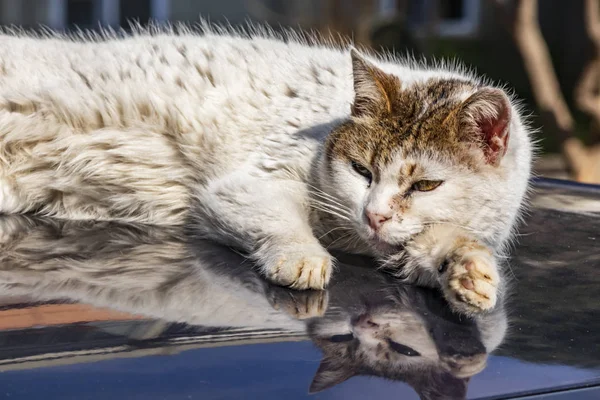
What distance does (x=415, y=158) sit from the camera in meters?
2.54

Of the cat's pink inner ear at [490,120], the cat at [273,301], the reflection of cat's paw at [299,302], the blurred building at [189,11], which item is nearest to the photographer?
the cat at [273,301]

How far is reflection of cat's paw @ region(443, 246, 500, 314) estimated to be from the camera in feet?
6.53

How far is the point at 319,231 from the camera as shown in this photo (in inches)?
109

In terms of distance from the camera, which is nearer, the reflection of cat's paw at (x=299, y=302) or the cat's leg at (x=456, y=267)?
the reflection of cat's paw at (x=299, y=302)

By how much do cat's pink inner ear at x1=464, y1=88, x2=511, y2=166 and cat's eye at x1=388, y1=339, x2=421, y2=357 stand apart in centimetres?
107

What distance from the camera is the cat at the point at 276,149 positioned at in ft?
8.08

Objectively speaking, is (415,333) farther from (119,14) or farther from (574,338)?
(119,14)

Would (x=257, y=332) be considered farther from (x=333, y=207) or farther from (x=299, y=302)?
(x=333, y=207)

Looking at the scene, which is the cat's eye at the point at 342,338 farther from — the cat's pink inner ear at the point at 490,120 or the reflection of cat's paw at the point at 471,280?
the cat's pink inner ear at the point at 490,120

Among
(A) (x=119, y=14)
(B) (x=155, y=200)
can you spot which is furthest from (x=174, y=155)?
(A) (x=119, y=14)

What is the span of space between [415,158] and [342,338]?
1.04 metres

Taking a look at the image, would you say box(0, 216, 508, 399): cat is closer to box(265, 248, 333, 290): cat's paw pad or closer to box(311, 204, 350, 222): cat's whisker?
box(265, 248, 333, 290): cat's paw pad

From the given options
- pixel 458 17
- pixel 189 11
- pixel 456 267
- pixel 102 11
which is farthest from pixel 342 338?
pixel 458 17

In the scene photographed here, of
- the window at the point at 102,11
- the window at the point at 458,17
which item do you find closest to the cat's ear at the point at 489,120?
the window at the point at 102,11
